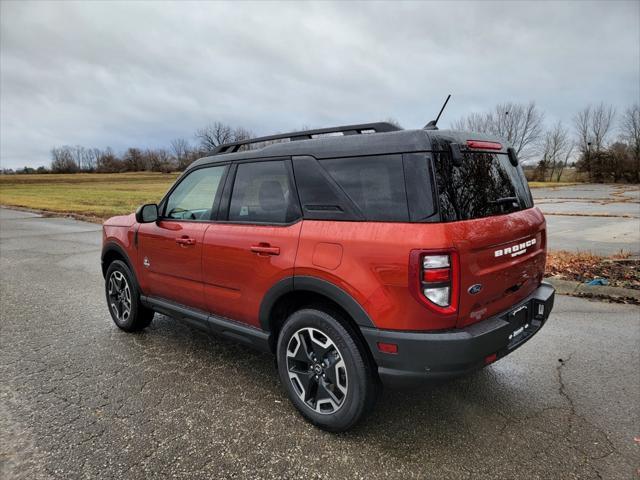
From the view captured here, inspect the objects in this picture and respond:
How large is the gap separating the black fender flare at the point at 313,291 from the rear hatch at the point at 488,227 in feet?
1.80

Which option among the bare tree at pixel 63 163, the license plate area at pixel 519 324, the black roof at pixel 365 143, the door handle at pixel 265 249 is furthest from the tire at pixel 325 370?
the bare tree at pixel 63 163

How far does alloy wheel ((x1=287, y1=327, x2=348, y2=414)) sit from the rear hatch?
31.3 inches

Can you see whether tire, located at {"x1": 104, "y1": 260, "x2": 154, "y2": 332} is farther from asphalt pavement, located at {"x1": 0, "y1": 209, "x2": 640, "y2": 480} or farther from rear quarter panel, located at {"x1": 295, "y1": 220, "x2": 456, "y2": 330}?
rear quarter panel, located at {"x1": 295, "y1": 220, "x2": 456, "y2": 330}

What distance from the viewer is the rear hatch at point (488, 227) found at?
232 cm

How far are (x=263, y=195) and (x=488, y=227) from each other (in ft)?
5.10

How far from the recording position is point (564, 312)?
4945 millimetres

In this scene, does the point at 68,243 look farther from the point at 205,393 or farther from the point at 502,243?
the point at 502,243

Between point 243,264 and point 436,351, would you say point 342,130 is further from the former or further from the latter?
point 436,351

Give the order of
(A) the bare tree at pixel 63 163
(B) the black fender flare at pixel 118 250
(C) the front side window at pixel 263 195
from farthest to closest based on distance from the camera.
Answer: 1. (A) the bare tree at pixel 63 163
2. (B) the black fender flare at pixel 118 250
3. (C) the front side window at pixel 263 195

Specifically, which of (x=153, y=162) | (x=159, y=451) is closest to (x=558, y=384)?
(x=159, y=451)

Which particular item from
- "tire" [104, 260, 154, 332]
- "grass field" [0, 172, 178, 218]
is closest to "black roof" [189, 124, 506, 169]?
"tire" [104, 260, 154, 332]

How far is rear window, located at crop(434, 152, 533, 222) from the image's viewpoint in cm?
234

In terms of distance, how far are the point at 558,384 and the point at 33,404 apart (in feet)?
12.7

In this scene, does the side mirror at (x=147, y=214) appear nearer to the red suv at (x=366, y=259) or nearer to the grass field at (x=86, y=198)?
the red suv at (x=366, y=259)
